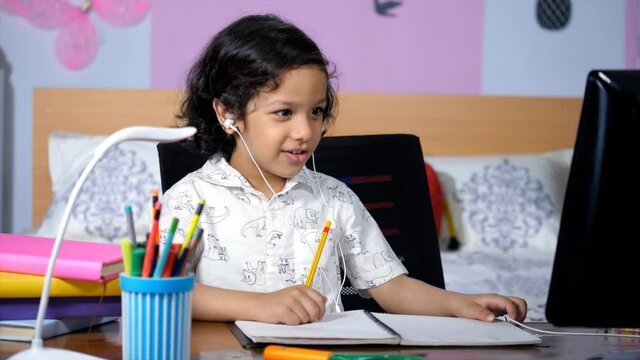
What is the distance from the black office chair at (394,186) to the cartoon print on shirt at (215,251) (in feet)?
0.94

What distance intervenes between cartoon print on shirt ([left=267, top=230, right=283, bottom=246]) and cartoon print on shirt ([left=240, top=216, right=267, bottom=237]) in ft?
0.04

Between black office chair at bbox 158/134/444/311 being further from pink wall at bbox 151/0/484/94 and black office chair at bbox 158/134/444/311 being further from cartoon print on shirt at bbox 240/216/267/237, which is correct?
pink wall at bbox 151/0/484/94

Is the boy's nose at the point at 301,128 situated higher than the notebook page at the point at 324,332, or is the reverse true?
the boy's nose at the point at 301,128

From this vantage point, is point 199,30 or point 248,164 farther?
point 199,30

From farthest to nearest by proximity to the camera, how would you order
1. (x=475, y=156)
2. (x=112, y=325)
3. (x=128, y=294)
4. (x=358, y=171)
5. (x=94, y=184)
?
(x=475, y=156) < (x=94, y=184) < (x=358, y=171) < (x=112, y=325) < (x=128, y=294)

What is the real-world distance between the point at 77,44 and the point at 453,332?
2.58 meters

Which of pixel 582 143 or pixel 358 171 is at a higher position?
pixel 582 143

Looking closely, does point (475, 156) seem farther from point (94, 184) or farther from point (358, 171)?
point (358, 171)

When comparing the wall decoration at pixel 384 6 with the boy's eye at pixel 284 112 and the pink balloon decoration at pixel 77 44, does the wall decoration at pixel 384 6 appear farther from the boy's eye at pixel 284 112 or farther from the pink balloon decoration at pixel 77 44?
the boy's eye at pixel 284 112

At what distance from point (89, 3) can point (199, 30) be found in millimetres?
425

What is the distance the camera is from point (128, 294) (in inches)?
30.9

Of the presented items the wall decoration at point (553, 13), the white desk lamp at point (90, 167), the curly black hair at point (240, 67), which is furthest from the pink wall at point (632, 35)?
the white desk lamp at point (90, 167)

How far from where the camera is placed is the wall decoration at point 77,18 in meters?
3.28

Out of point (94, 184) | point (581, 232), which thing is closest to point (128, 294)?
point (581, 232)
